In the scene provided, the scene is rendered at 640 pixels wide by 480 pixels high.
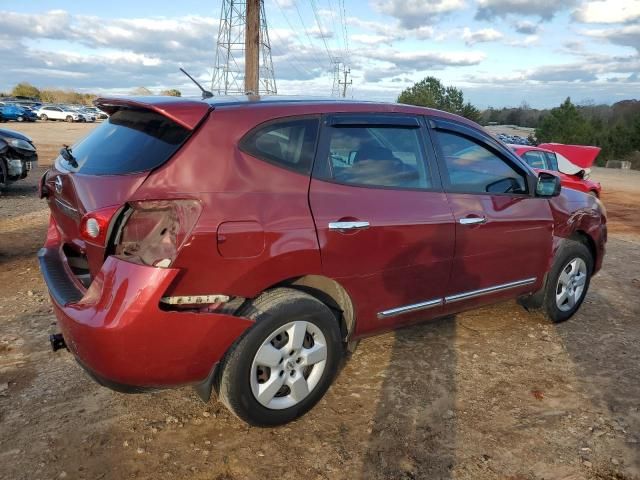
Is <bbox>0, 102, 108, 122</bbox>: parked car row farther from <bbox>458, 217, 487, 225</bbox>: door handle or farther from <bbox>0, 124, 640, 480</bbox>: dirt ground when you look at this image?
<bbox>458, 217, 487, 225</bbox>: door handle

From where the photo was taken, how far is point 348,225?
305 centimetres

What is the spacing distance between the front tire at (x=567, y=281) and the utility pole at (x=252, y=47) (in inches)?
422

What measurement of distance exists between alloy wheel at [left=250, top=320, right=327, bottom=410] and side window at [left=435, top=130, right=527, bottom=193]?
1454 millimetres

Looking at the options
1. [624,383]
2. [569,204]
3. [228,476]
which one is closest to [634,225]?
[569,204]

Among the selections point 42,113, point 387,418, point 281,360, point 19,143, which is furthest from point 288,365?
point 42,113

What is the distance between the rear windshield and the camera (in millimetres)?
2725

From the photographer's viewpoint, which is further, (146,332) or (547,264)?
(547,264)

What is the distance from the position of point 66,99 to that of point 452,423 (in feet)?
331

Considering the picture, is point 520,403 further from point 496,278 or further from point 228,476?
point 228,476

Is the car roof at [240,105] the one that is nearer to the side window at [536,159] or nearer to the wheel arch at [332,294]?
the wheel arch at [332,294]

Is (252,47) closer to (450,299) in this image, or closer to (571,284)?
(571,284)

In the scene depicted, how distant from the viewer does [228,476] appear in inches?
104

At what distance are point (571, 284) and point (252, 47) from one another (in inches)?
443

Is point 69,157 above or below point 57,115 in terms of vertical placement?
above
